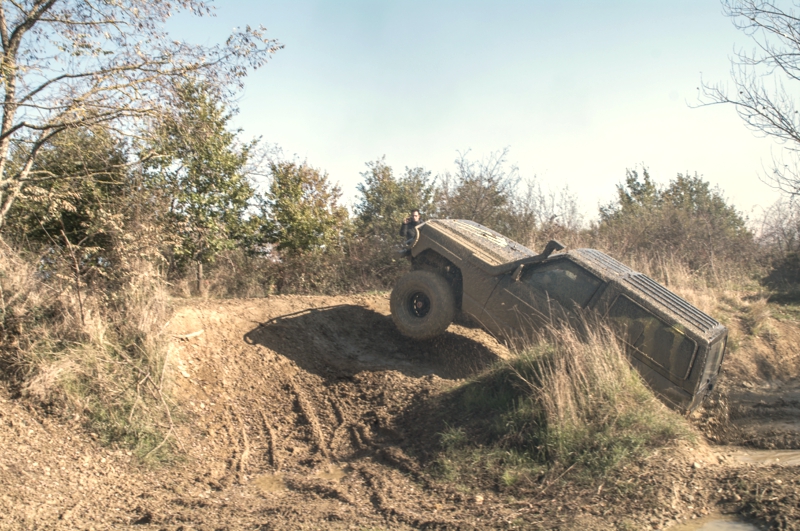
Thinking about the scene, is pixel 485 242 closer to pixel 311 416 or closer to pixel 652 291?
pixel 652 291

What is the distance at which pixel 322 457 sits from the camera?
5.83m

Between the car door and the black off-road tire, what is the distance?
0.63m

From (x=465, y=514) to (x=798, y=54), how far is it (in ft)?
30.2

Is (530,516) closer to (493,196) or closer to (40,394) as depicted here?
(40,394)

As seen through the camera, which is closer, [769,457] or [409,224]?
[769,457]

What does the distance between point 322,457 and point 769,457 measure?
475 centimetres

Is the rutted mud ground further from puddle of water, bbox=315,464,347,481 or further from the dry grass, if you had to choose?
the dry grass

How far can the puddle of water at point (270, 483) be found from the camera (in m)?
5.19

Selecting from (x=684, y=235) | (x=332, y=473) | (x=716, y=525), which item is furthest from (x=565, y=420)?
(x=684, y=235)

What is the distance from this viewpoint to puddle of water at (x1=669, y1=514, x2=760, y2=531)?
4059mm

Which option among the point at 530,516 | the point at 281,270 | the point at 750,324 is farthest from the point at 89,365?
the point at 750,324

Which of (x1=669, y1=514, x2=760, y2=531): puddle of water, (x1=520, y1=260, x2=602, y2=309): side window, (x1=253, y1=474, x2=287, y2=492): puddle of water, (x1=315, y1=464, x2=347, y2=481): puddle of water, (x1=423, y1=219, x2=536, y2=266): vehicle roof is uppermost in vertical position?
(x1=423, y1=219, x2=536, y2=266): vehicle roof

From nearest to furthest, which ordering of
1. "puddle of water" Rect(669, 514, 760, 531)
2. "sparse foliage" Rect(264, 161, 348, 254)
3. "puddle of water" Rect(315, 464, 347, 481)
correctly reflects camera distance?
"puddle of water" Rect(669, 514, 760, 531) < "puddle of water" Rect(315, 464, 347, 481) < "sparse foliage" Rect(264, 161, 348, 254)

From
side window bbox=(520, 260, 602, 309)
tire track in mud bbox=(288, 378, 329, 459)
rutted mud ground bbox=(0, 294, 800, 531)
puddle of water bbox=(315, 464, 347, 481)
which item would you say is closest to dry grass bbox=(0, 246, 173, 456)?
rutted mud ground bbox=(0, 294, 800, 531)
